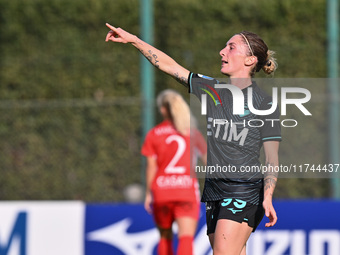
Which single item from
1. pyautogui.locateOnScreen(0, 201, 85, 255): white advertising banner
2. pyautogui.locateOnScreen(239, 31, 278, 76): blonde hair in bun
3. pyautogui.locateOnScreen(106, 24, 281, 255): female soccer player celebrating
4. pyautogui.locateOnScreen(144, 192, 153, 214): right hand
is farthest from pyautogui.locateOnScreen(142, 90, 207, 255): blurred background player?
pyautogui.locateOnScreen(239, 31, 278, 76): blonde hair in bun

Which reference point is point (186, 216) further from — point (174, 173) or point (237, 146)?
point (237, 146)

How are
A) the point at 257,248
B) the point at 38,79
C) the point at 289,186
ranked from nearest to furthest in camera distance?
Result: the point at 257,248, the point at 289,186, the point at 38,79

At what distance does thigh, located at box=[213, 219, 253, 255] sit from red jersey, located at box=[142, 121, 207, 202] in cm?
265

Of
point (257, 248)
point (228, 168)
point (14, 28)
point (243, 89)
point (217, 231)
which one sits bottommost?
point (257, 248)

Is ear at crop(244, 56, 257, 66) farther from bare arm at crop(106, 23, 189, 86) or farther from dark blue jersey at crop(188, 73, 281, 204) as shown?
bare arm at crop(106, 23, 189, 86)

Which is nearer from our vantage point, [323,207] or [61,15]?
[323,207]

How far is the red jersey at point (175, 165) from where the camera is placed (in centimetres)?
699

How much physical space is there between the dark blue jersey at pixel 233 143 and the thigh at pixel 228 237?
17 centimetres

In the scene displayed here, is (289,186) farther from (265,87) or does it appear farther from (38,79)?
(38,79)

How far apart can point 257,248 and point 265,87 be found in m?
3.01

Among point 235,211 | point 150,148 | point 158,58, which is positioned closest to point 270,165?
point 235,211

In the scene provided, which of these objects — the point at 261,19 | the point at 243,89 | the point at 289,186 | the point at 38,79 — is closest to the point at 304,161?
the point at 289,186

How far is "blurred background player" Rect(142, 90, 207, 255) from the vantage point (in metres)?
6.95

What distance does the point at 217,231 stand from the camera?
4305 millimetres
